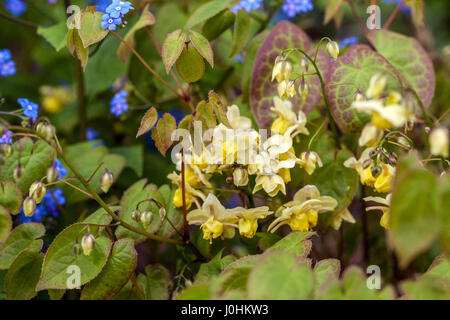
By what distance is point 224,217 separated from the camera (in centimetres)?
88

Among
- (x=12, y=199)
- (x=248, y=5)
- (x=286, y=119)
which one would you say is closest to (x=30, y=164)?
(x=12, y=199)

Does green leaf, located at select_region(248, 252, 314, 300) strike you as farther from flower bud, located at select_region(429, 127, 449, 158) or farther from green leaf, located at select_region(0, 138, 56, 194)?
green leaf, located at select_region(0, 138, 56, 194)

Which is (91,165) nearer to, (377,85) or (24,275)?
(24,275)

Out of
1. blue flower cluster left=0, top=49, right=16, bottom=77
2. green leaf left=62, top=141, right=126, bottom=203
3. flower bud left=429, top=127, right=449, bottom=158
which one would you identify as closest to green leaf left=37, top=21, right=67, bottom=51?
blue flower cluster left=0, top=49, right=16, bottom=77

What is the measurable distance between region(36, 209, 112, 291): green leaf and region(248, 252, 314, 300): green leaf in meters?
0.32

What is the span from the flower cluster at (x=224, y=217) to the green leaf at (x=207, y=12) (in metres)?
0.43

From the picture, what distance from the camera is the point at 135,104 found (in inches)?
57.1

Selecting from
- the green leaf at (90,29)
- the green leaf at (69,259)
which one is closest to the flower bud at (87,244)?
the green leaf at (69,259)

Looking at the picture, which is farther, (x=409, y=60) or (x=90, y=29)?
(x=409, y=60)

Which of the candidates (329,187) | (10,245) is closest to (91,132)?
(10,245)

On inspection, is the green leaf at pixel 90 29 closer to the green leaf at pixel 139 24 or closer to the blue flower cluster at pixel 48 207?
the green leaf at pixel 139 24

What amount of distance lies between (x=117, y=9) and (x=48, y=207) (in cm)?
47
